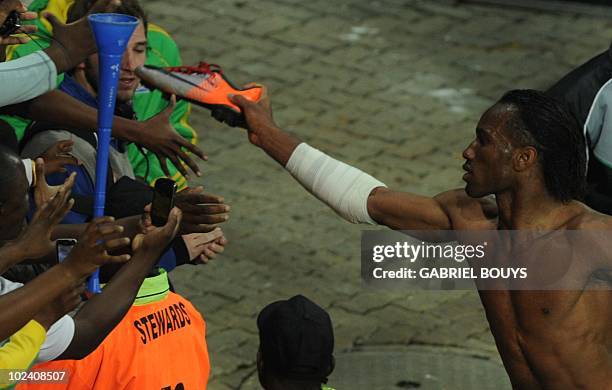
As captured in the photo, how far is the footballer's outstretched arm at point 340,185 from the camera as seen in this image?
5402mm

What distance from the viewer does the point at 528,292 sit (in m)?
5.21

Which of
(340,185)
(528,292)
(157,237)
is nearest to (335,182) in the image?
(340,185)

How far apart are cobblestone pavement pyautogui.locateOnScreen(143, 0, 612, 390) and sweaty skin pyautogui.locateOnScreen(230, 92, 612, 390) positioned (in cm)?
233

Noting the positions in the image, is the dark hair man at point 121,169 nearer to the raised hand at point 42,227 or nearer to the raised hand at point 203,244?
the raised hand at point 203,244

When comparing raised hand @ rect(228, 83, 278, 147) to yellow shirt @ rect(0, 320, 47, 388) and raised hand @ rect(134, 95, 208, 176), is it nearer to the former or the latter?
raised hand @ rect(134, 95, 208, 176)

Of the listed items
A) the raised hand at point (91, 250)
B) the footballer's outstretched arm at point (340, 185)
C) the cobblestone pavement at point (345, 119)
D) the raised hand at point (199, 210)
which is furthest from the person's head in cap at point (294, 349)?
the cobblestone pavement at point (345, 119)

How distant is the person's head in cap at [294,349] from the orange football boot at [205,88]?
3.44 feet

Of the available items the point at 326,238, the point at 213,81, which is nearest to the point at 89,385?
the point at 213,81

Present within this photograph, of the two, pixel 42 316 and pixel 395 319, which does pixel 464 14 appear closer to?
pixel 395 319

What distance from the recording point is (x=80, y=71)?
→ 246 inches

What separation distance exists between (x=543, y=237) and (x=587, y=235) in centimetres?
19

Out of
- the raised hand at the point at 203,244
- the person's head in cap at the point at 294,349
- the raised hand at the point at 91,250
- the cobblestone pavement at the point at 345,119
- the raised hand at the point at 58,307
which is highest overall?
the raised hand at the point at 91,250

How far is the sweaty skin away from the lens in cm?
508

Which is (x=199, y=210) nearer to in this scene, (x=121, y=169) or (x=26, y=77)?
(x=26, y=77)
